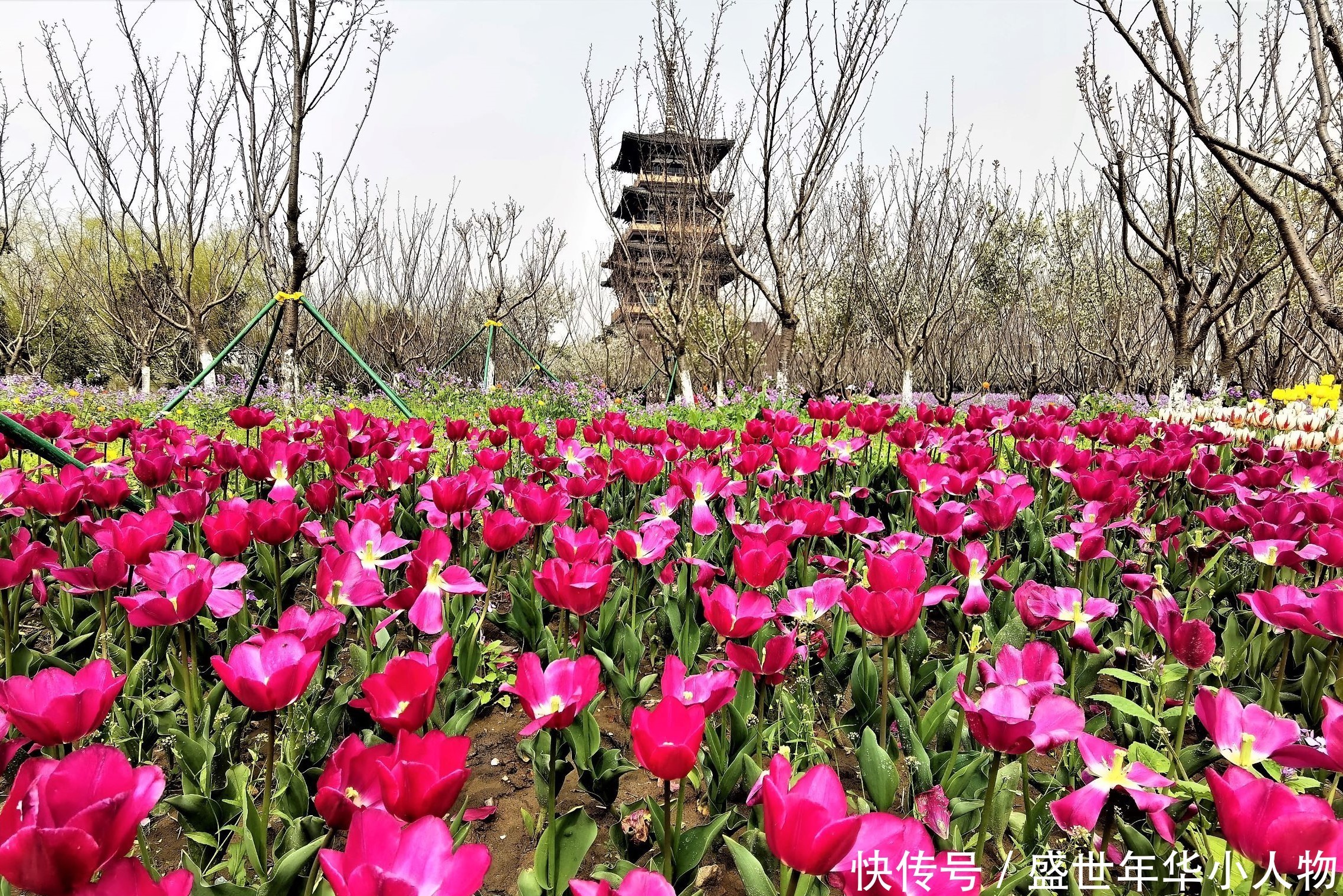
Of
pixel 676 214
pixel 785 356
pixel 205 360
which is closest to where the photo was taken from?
pixel 785 356

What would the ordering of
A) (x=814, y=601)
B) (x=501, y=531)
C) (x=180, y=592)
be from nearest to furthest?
(x=180, y=592), (x=814, y=601), (x=501, y=531)

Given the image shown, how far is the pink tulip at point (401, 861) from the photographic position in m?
0.59

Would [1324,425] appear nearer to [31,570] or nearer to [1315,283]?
[1315,283]

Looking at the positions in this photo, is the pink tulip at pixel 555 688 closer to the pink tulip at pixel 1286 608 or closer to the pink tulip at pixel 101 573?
the pink tulip at pixel 101 573

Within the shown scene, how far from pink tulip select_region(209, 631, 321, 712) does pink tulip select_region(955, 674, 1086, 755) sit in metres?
0.86

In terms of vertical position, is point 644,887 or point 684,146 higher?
point 684,146

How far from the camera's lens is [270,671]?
1048 mm

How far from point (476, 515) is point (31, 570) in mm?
1232

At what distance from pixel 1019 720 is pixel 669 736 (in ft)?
1.43

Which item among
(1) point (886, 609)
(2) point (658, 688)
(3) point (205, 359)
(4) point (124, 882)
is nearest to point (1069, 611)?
(1) point (886, 609)

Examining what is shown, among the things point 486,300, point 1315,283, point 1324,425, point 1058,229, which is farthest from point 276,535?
point 1058,229

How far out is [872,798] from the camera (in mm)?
1262

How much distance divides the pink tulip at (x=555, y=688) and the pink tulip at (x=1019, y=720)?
0.50 metres

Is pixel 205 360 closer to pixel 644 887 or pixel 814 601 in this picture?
pixel 814 601
